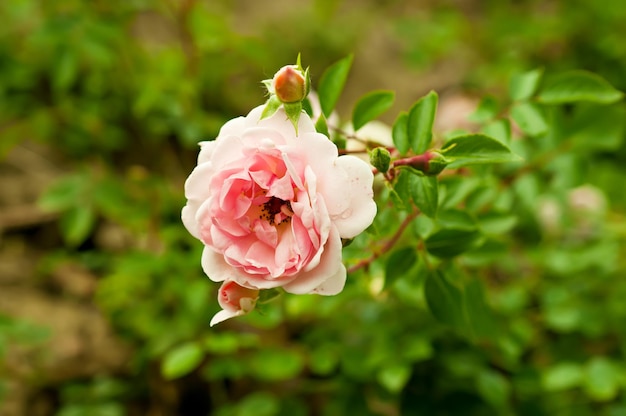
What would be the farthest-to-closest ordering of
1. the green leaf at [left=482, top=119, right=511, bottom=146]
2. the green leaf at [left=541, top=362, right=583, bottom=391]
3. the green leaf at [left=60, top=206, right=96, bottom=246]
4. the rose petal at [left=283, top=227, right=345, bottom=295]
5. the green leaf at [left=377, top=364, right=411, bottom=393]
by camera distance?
the green leaf at [left=60, top=206, right=96, bottom=246]
the green leaf at [left=541, top=362, right=583, bottom=391]
the green leaf at [left=377, top=364, right=411, bottom=393]
the green leaf at [left=482, top=119, right=511, bottom=146]
the rose petal at [left=283, top=227, right=345, bottom=295]

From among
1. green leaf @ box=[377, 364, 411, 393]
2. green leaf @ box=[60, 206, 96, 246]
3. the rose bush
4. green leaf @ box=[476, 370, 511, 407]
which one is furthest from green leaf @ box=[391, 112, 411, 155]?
green leaf @ box=[60, 206, 96, 246]

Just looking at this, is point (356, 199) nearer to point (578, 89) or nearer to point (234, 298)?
point (234, 298)

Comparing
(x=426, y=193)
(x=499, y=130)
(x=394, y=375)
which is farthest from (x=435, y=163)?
(x=394, y=375)

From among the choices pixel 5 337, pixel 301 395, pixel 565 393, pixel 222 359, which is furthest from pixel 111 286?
pixel 565 393

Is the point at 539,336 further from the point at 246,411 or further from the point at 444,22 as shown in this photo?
the point at 444,22

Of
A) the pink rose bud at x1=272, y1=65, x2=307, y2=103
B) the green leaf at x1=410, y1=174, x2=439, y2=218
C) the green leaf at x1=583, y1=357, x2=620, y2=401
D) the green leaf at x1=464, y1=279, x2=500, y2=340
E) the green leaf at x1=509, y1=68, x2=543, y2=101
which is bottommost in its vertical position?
the green leaf at x1=583, y1=357, x2=620, y2=401

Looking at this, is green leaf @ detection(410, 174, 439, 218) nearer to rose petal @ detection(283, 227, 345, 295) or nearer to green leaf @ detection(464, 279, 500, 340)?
rose petal @ detection(283, 227, 345, 295)
